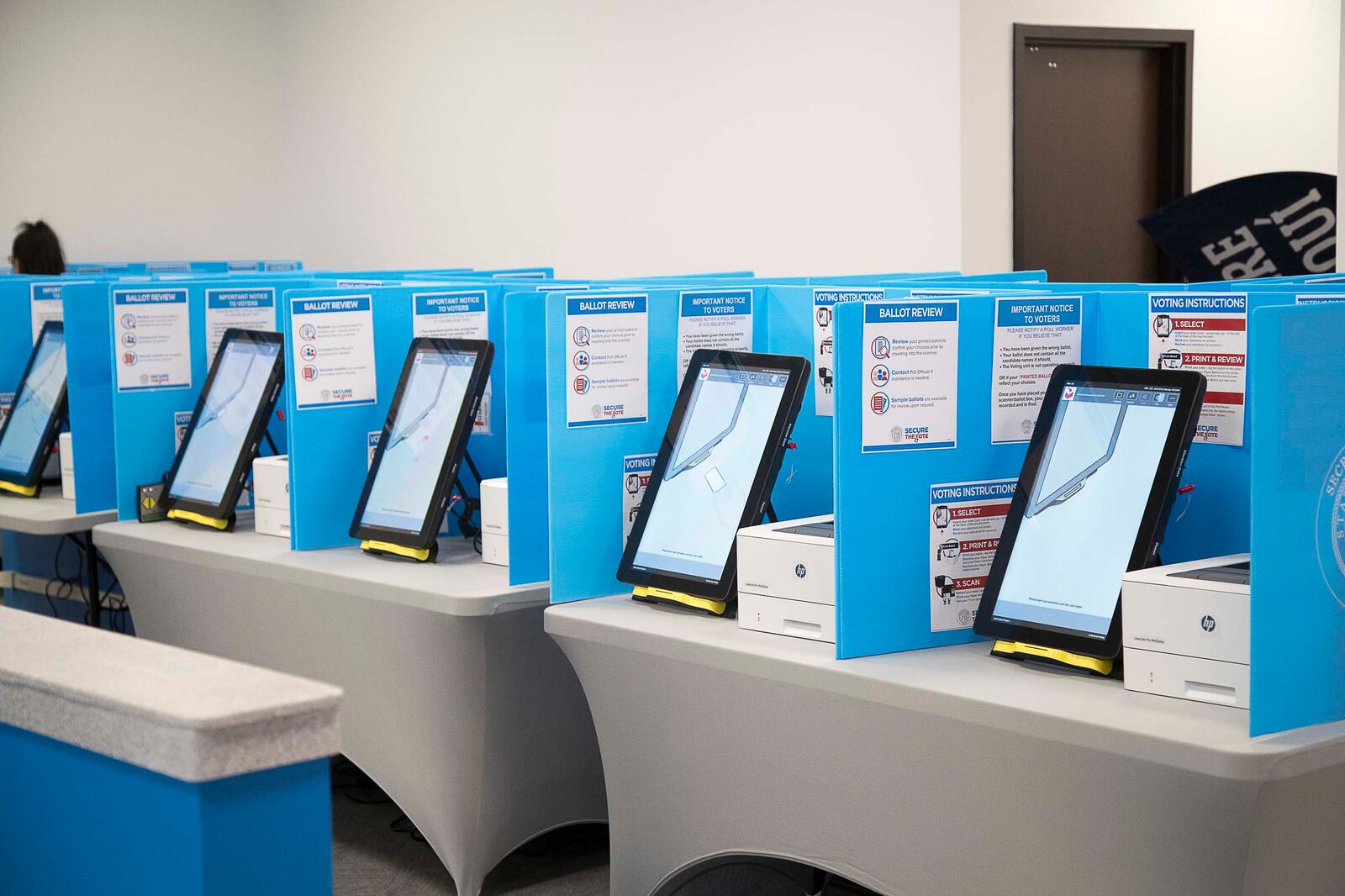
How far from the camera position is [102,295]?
3711 mm

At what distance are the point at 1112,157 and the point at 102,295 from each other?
5.06 m

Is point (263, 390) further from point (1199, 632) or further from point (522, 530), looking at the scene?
point (1199, 632)

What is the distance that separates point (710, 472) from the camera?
257 centimetres

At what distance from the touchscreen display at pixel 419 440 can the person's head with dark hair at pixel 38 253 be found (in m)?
3.72

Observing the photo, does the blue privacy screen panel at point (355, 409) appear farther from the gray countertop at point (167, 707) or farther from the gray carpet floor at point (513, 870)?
the gray countertop at point (167, 707)

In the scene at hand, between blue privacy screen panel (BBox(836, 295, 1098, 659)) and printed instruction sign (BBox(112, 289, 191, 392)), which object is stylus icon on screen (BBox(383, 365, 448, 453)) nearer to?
printed instruction sign (BBox(112, 289, 191, 392))

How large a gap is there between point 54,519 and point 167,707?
264 cm

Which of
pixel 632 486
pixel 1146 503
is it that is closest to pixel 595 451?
pixel 632 486

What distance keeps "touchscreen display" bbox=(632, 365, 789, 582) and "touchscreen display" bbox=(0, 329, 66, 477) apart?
2.27m

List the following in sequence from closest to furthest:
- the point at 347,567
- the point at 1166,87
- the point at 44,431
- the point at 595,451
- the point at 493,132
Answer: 1. the point at 595,451
2. the point at 347,567
3. the point at 44,431
4. the point at 493,132
5. the point at 1166,87

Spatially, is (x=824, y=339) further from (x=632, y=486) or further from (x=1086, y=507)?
(x=1086, y=507)

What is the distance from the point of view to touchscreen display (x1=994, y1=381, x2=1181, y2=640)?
2.00 metres

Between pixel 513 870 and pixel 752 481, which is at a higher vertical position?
pixel 752 481

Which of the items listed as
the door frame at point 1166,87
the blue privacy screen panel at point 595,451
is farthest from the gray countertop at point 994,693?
the door frame at point 1166,87
